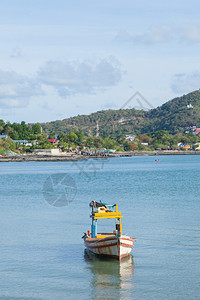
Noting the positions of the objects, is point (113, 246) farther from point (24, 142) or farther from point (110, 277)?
point (24, 142)

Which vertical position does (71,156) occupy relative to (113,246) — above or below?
above

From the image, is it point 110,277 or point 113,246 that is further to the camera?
point 113,246

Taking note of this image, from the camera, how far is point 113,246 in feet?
62.6

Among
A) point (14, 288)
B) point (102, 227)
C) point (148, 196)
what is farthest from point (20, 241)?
point (148, 196)

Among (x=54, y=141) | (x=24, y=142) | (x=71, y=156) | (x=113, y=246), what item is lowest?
(x=113, y=246)

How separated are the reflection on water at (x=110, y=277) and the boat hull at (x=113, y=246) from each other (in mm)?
227

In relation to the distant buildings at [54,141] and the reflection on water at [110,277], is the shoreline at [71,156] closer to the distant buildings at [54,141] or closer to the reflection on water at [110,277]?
the distant buildings at [54,141]

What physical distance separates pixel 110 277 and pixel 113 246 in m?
1.81

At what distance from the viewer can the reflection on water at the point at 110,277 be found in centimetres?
1581

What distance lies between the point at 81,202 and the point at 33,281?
2130 centimetres

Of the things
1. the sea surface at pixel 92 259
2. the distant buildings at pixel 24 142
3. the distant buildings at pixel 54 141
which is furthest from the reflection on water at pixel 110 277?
the distant buildings at pixel 54 141

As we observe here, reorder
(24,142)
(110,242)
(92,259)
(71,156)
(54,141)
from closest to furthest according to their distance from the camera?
(110,242), (92,259), (71,156), (24,142), (54,141)

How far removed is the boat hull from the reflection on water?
0.74ft

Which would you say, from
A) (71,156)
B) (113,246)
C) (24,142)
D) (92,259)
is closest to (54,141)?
(24,142)
